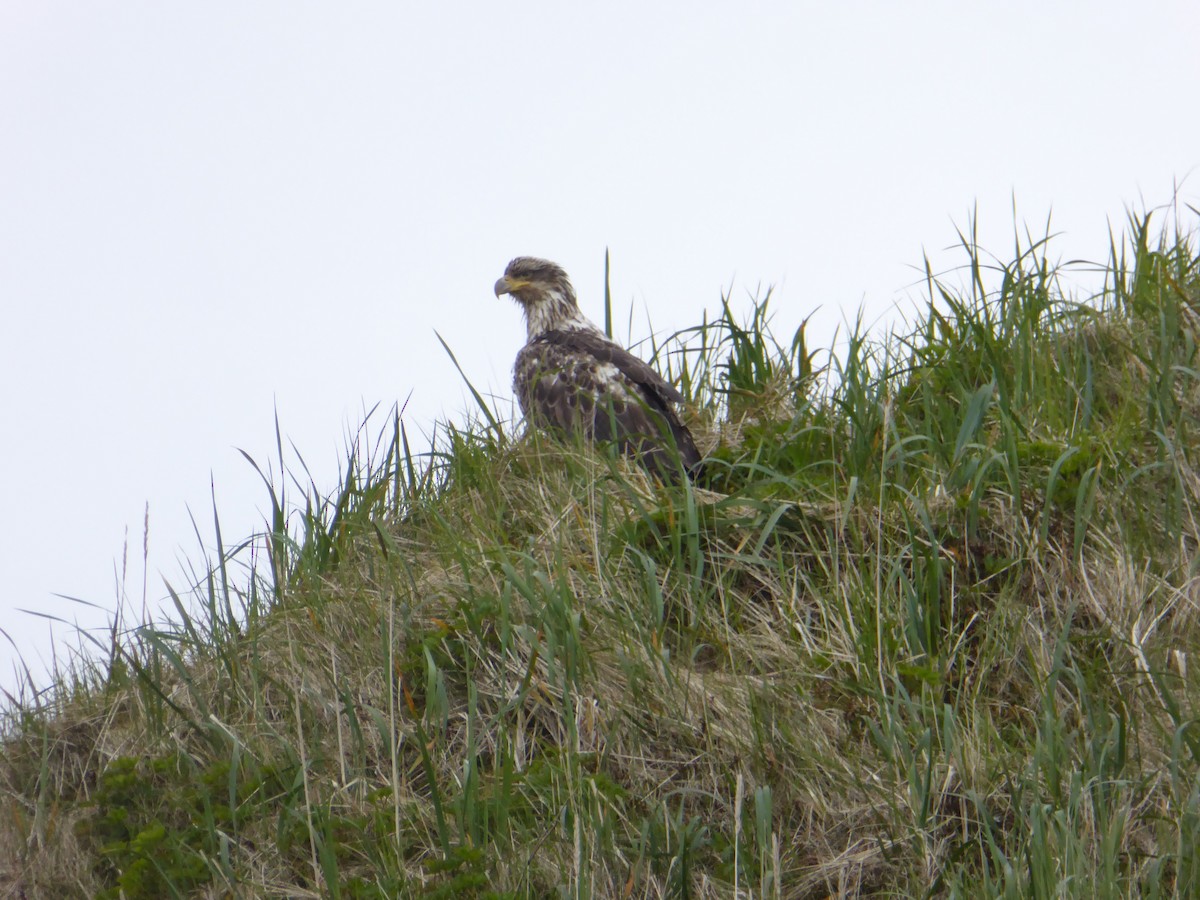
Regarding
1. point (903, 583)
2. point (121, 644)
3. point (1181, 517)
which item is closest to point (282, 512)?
point (121, 644)

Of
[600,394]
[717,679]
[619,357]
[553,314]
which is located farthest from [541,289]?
[717,679]

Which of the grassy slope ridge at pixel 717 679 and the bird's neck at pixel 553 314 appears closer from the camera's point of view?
the grassy slope ridge at pixel 717 679

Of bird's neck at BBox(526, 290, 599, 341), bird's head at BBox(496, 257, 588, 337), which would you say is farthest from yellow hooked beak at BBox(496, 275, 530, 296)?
bird's neck at BBox(526, 290, 599, 341)

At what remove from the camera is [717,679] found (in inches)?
148

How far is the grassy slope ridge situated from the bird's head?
107 inches

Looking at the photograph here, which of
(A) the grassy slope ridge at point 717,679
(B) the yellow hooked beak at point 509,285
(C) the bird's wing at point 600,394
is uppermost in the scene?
(B) the yellow hooked beak at point 509,285

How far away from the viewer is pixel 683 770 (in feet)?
11.8

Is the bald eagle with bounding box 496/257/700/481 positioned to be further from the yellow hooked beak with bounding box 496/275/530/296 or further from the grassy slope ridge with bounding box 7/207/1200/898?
the grassy slope ridge with bounding box 7/207/1200/898

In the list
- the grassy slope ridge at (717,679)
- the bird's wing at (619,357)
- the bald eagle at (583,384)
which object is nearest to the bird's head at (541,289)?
the bald eagle at (583,384)

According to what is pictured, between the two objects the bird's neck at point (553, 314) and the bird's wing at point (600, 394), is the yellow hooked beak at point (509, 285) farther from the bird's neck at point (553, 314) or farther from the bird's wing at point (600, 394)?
the bird's wing at point (600, 394)

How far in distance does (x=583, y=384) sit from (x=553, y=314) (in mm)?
1618

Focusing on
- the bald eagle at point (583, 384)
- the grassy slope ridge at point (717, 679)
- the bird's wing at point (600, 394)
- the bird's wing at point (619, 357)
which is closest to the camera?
the grassy slope ridge at point (717, 679)

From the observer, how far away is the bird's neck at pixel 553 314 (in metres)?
7.63

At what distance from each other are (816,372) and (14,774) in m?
3.28
